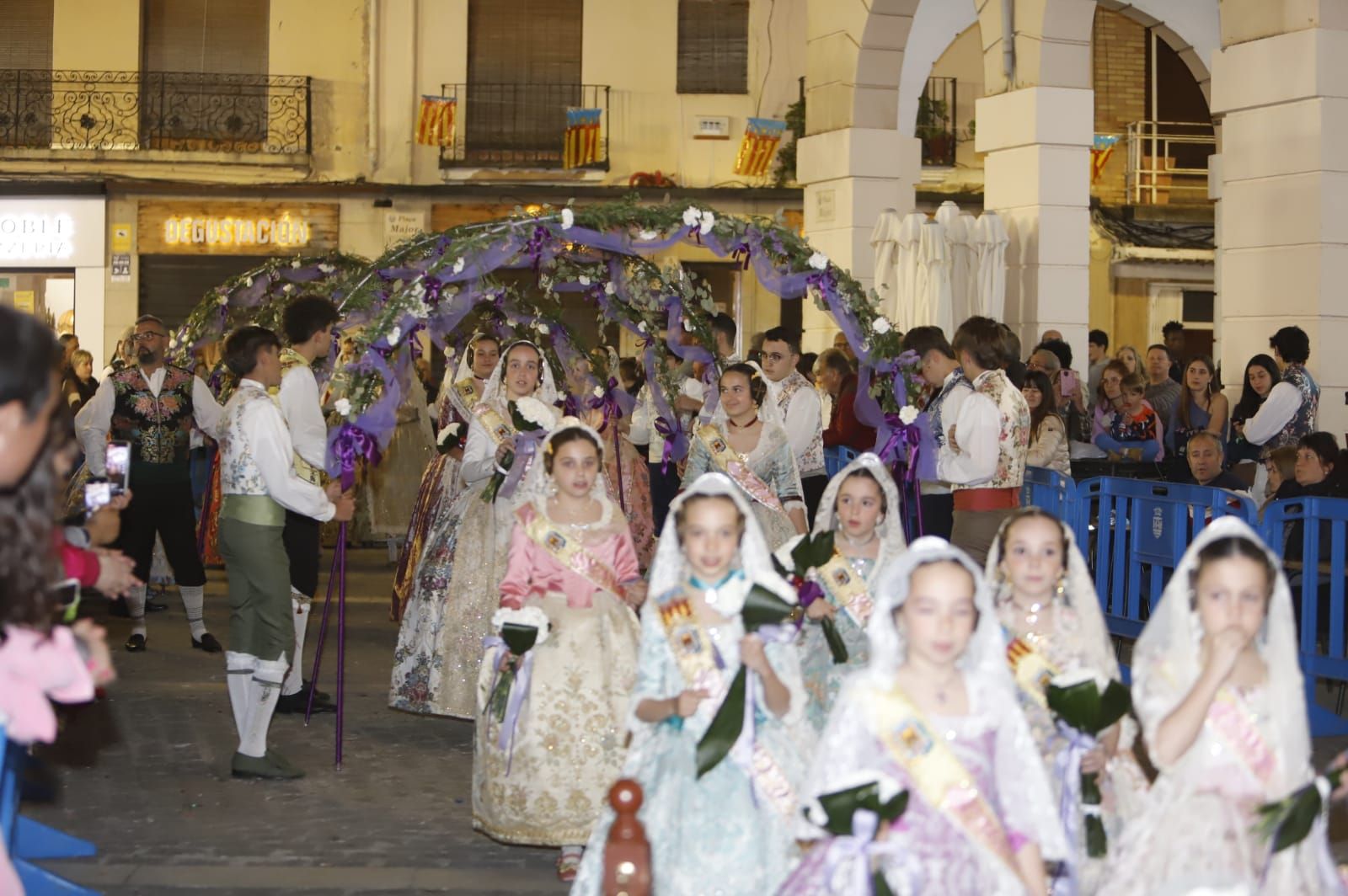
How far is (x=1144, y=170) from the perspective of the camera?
83.4ft

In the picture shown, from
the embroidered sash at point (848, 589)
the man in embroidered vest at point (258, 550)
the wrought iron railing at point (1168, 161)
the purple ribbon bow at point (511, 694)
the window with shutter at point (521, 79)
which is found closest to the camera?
the purple ribbon bow at point (511, 694)

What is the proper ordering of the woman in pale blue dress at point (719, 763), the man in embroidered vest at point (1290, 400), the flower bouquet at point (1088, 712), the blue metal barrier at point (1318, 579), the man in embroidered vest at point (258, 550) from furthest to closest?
the man in embroidered vest at point (1290, 400), the blue metal barrier at point (1318, 579), the man in embroidered vest at point (258, 550), the woman in pale blue dress at point (719, 763), the flower bouquet at point (1088, 712)

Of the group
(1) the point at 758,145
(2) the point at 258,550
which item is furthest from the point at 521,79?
(2) the point at 258,550

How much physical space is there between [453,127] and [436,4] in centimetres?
168

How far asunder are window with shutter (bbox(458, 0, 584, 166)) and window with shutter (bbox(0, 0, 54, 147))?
5.63 metres

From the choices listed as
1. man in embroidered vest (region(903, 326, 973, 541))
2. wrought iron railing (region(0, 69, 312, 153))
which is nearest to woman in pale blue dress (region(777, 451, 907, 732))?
man in embroidered vest (region(903, 326, 973, 541))

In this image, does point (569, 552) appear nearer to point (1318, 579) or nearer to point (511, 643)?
point (511, 643)

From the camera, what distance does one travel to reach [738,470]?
977 centimetres

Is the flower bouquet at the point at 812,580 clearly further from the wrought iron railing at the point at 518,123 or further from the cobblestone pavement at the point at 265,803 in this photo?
the wrought iron railing at the point at 518,123

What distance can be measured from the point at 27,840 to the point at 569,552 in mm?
2253

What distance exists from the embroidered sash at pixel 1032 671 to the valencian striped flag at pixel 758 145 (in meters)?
19.2

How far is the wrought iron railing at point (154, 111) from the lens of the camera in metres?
24.7

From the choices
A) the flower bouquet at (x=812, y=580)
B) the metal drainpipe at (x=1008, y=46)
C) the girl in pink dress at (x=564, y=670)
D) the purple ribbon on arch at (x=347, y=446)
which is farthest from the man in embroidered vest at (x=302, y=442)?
the metal drainpipe at (x=1008, y=46)

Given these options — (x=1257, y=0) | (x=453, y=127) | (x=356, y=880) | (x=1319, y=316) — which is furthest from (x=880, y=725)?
(x=453, y=127)
